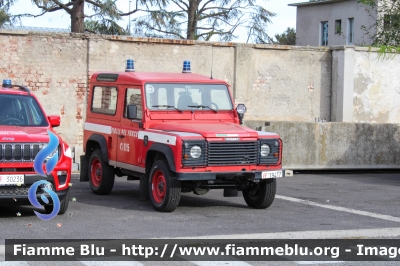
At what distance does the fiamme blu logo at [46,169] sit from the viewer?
34.1ft

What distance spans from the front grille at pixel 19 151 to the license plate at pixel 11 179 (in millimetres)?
244

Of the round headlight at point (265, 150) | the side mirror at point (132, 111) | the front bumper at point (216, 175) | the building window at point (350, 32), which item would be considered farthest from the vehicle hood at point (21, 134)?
the building window at point (350, 32)

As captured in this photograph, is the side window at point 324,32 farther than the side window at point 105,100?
Yes

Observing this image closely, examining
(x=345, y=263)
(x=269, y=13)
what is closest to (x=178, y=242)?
(x=345, y=263)

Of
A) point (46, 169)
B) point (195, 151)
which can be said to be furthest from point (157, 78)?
point (46, 169)

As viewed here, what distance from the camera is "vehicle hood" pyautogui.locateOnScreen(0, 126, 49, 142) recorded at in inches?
412

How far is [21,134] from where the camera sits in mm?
10641

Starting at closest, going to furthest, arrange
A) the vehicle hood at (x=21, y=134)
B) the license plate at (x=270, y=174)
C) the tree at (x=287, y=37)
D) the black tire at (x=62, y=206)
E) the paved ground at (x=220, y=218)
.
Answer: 1. the paved ground at (x=220, y=218)
2. the vehicle hood at (x=21, y=134)
3. the black tire at (x=62, y=206)
4. the license plate at (x=270, y=174)
5. the tree at (x=287, y=37)

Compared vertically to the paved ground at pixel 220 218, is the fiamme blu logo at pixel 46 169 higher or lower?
higher

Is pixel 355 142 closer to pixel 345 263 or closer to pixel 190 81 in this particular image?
pixel 190 81

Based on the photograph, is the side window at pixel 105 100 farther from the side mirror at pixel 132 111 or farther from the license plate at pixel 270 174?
the license plate at pixel 270 174

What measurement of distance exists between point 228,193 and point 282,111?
9858mm

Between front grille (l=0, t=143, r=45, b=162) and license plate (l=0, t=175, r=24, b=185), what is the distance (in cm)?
24

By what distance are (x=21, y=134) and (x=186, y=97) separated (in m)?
3.17
